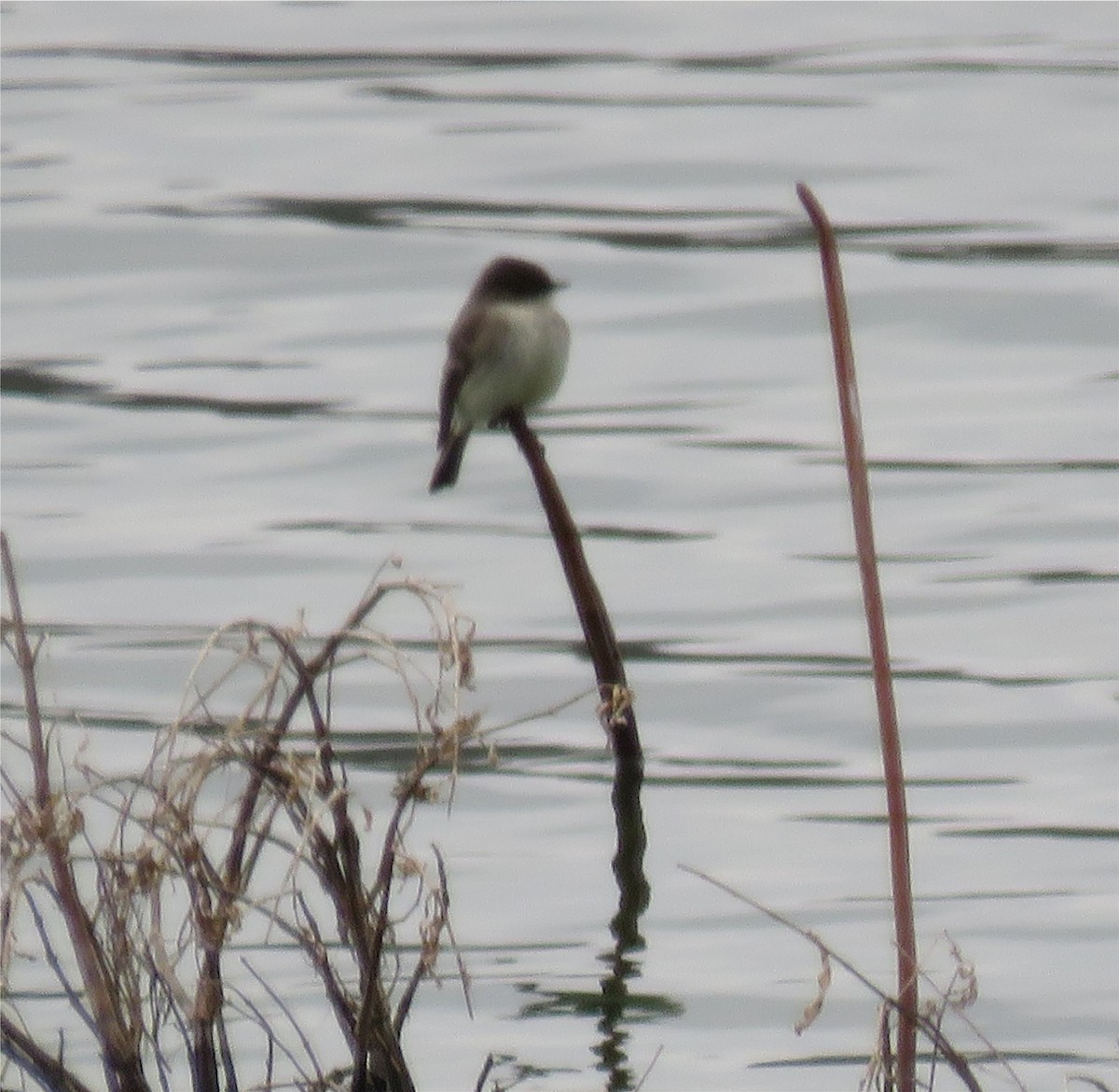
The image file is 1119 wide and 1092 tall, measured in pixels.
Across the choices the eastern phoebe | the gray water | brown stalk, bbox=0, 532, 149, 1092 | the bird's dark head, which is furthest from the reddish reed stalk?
the bird's dark head

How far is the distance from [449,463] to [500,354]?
374 mm

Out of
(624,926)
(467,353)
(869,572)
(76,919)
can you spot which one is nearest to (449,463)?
(467,353)

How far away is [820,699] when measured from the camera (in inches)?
351

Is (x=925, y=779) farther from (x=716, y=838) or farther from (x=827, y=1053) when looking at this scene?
(x=827, y=1053)

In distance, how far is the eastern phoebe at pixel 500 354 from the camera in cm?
877

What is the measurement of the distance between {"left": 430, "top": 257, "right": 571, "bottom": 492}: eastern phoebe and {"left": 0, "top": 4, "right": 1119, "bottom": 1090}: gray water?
0.57 m

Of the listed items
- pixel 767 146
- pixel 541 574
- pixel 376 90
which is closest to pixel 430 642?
pixel 541 574

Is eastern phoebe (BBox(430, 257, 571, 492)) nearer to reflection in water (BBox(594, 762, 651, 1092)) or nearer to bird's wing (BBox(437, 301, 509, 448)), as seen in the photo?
bird's wing (BBox(437, 301, 509, 448))

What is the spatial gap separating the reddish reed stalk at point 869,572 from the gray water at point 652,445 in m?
1.57

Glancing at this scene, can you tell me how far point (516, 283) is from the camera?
9.02m

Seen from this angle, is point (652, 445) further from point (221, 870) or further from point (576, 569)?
point (221, 870)

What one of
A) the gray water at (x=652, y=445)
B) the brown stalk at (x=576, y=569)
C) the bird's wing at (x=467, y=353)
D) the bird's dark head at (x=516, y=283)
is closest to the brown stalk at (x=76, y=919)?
the gray water at (x=652, y=445)

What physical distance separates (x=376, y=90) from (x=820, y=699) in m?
9.85

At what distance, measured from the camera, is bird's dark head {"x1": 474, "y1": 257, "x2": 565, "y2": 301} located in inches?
355
